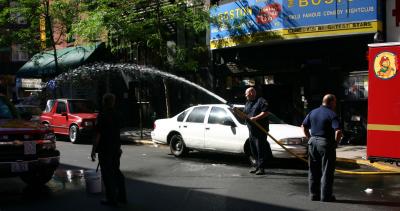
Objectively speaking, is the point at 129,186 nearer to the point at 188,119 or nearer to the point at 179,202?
the point at 179,202

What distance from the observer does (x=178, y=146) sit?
559 inches

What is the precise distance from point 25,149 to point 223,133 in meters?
5.37

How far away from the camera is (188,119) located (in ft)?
45.8

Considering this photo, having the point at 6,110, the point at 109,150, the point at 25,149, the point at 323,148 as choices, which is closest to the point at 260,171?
the point at 323,148

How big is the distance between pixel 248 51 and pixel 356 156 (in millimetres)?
7625

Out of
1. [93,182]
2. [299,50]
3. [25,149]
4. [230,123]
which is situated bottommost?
[93,182]

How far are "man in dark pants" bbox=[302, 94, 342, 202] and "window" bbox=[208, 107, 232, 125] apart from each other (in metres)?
4.61

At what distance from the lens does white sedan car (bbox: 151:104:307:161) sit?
1173cm

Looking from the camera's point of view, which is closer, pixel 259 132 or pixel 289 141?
pixel 259 132

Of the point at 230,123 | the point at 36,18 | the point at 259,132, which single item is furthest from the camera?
the point at 36,18

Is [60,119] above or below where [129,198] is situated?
above

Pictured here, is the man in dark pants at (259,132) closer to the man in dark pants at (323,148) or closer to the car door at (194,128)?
the man in dark pants at (323,148)

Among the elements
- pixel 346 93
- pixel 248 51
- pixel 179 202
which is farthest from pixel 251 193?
pixel 248 51

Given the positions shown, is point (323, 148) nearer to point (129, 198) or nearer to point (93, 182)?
point (129, 198)
